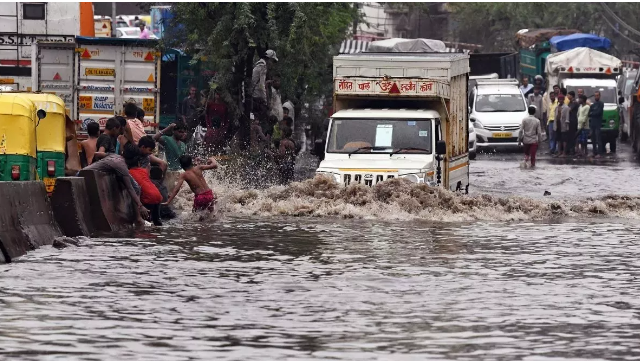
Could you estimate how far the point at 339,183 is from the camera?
2170cm

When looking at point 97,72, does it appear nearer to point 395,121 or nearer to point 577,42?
point 395,121

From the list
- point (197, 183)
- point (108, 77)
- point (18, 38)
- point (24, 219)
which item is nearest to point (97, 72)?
point (108, 77)

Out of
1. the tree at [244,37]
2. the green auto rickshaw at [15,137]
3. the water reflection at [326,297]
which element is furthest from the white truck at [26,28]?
the water reflection at [326,297]

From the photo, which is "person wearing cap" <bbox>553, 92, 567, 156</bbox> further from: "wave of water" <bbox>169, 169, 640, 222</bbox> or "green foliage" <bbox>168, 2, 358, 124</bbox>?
"wave of water" <bbox>169, 169, 640, 222</bbox>

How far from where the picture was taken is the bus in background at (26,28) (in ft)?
107

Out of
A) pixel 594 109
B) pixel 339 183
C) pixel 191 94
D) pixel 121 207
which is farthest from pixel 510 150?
pixel 121 207

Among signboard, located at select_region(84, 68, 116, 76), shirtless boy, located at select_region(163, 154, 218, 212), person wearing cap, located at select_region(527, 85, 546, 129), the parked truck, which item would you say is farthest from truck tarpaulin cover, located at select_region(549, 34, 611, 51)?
shirtless boy, located at select_region(163, 154, 218, 212)

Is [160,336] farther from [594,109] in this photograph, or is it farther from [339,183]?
[594,109]

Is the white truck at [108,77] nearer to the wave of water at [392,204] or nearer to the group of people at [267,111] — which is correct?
the group of people at [267,111]

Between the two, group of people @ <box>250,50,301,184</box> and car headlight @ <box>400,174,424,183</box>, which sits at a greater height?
group of people @ <box>250,50,301,184</box>

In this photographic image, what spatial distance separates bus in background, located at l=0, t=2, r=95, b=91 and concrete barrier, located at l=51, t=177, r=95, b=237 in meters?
14.8

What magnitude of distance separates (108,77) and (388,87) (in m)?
9.15

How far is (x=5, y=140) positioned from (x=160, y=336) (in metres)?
8.25

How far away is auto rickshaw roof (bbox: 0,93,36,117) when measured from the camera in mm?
18609
